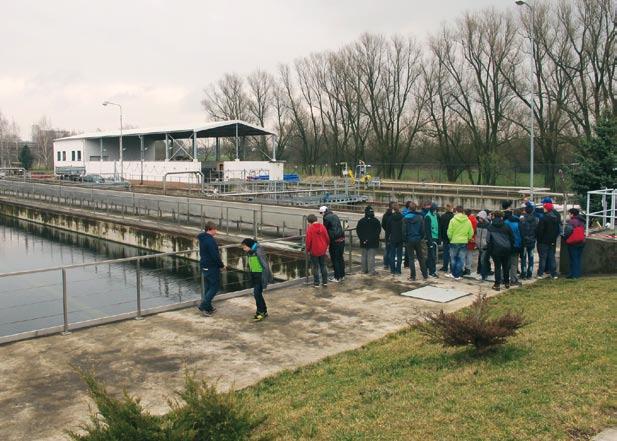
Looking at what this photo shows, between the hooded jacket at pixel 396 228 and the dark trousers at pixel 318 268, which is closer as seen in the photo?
the dark trousers at pixel 318 268

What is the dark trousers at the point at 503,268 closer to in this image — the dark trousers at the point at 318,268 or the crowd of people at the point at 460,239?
the crowd of people at the point at 460,239

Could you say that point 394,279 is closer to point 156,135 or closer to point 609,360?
point 609,360

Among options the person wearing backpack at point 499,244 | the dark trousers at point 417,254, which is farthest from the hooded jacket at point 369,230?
the person wearing backpack at point 499,244

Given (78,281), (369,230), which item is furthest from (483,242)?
(78,281)

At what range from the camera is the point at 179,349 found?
855 cm

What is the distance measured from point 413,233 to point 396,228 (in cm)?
45

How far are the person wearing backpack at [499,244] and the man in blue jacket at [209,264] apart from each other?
5.35m

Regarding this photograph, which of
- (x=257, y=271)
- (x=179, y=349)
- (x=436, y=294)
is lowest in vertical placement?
(x=179, y=349)

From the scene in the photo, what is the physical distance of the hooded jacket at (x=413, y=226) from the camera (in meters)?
12.7

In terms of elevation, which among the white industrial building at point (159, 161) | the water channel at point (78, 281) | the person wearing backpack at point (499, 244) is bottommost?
the water channel at point (78, 281)

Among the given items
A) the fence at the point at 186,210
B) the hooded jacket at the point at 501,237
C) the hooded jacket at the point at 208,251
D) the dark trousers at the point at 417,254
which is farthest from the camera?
the fence at the point at 186,210

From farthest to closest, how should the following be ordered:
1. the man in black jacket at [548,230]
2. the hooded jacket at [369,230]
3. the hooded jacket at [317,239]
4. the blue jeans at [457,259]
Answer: the hooded jacket at [369,230], the blue jeans at [457,259], the man in black jacket at [548,230], the hooded jacket at [317,239]

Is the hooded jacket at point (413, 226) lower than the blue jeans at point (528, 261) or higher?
higher

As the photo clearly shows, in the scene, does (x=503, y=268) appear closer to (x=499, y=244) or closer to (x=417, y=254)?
(x=499, y=244)
